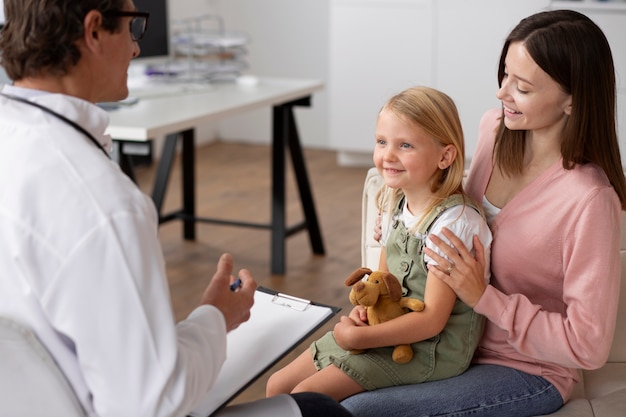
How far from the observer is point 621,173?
5.09 feet

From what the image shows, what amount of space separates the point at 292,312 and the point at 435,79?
379cm

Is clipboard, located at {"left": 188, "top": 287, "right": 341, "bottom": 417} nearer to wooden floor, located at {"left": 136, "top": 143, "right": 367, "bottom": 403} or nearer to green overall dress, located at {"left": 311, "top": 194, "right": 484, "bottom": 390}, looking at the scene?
green overall dress, located at {"left": 311, "top": 194, "right": 484, "bottom": 390}

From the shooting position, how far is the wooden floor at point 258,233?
3.54 m

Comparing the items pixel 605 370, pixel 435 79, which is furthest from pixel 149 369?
pixel 435 79

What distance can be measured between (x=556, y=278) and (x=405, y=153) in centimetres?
33

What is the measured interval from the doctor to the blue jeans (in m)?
0.50

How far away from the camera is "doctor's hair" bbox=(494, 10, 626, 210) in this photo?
4.91 feet

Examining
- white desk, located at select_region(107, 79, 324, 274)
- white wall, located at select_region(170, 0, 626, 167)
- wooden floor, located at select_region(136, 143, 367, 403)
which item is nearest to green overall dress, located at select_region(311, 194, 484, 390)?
wooden floor, located at select_region(136, 143, 367, 403)

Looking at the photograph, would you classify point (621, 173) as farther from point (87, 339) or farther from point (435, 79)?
point (435, 79)

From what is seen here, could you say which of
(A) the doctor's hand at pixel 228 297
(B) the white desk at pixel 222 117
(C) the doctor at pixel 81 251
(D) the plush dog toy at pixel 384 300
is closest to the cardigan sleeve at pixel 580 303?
(D) the plush dog toy at pixel 384 300

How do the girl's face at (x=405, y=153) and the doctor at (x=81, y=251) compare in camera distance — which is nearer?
the doctor at (x=81, y=251)

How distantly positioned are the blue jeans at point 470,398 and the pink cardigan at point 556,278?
3cm

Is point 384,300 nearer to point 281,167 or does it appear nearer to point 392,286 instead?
point 392,286

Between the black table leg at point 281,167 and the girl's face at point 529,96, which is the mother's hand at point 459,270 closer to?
the girl's face at point 529,96
